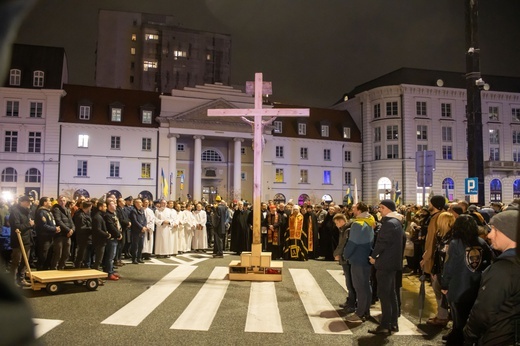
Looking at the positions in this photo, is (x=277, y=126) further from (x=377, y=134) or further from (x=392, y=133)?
(x=392, y=133)

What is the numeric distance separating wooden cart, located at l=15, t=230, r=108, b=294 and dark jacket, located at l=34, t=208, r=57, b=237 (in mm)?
1333

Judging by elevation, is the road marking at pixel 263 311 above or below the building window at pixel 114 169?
below

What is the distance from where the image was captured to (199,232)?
21.5 meters

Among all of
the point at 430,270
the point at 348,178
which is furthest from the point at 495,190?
the point at 430,270

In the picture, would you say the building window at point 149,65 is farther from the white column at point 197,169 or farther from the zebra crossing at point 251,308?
the zebra crossing at point 251,308

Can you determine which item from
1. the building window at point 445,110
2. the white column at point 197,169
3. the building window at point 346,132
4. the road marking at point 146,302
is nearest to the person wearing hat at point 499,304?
the road marking at point 146,302

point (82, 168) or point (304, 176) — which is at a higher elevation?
point (82, 168)

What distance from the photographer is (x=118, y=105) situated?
174 ft

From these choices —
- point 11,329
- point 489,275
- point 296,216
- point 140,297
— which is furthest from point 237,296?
point 11,329

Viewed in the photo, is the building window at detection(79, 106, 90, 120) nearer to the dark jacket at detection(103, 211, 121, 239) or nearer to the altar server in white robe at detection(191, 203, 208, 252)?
the altar server in white robe at detection(191, 203, 208, 252)

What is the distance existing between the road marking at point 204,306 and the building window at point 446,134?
54.6 meters

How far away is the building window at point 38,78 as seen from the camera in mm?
50775

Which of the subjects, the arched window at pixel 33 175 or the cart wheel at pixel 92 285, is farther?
the arched window at pixel 33 175

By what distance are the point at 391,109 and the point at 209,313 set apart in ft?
183
